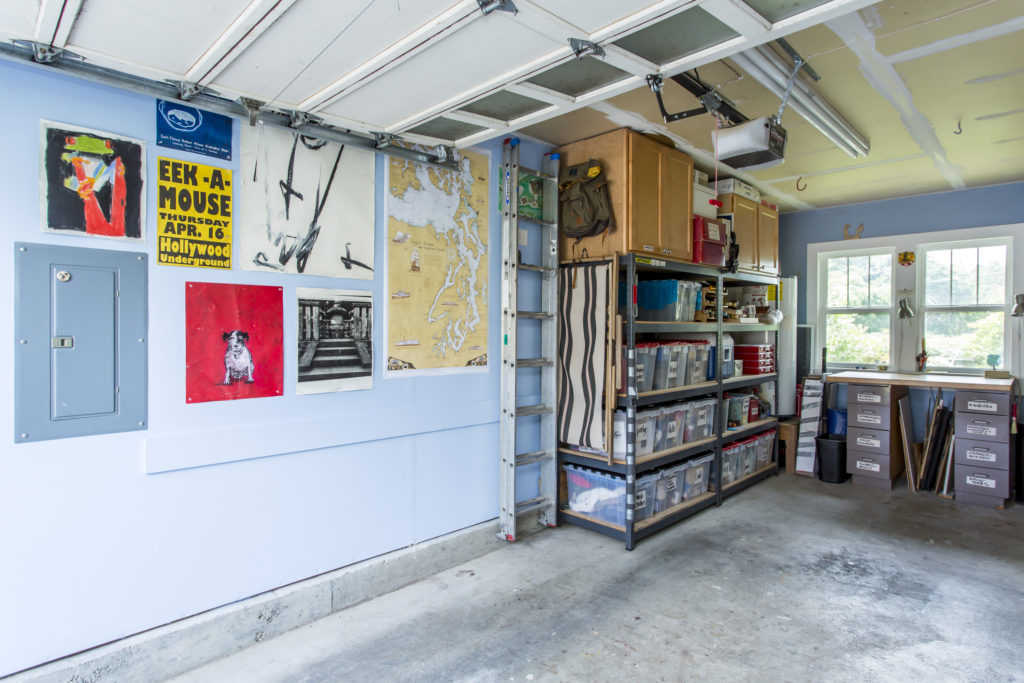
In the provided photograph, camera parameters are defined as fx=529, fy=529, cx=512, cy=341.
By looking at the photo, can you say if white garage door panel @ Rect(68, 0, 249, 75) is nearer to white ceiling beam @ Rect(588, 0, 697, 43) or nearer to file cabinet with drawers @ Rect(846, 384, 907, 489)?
white ceiling beam @ Rect(588, 0, 697, 43)

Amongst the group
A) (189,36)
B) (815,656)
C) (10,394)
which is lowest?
(815,656)

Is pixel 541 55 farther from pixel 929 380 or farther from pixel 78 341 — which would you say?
pixel 929 380

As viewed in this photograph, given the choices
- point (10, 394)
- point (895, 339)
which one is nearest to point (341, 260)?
point (10, 394)

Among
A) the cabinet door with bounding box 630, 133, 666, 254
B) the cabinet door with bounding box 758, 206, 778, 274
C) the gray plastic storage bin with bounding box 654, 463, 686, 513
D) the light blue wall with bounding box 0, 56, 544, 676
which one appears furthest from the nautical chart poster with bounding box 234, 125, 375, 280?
the cabinet door with bounding box 758, 206, 778, 274

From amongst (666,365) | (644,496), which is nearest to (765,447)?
(666,365)

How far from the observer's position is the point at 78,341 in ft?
6.87

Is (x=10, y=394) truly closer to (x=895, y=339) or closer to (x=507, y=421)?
(x=507, y=421)

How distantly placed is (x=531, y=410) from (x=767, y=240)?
3.28 m

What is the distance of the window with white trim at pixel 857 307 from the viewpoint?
590cm

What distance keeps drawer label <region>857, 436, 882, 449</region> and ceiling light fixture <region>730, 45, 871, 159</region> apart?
2.66 m

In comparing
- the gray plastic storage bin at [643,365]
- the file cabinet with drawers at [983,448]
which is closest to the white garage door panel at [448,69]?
the gray plastic storage bin at [643,365]

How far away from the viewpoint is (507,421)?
11.9 feet

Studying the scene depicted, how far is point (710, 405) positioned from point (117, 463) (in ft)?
13.1

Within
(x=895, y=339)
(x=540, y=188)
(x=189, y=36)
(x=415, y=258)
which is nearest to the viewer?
(x=189, y=36)
